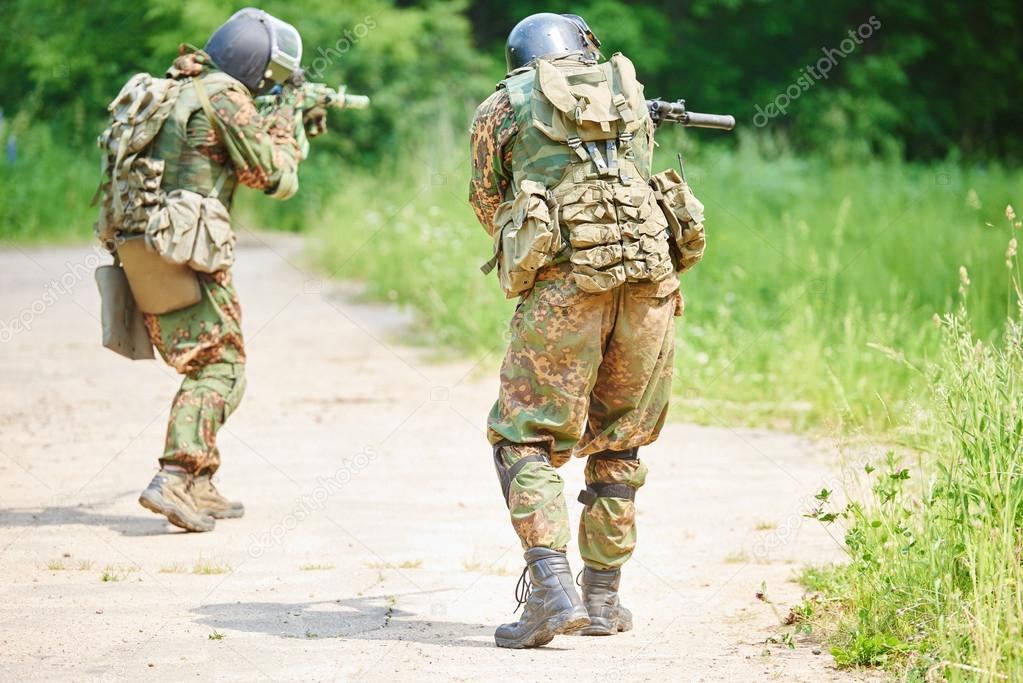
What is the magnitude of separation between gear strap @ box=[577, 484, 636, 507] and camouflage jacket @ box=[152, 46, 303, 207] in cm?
223

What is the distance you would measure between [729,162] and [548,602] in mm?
11675

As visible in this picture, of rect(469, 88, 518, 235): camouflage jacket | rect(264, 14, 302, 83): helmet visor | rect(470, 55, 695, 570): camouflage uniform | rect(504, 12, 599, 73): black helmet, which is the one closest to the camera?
rect(470, 55, 695, 570): camouflage uniform

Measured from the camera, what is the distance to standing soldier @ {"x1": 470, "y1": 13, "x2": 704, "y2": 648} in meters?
3.95

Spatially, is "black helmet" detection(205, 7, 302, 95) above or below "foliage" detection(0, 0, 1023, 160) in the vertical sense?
below

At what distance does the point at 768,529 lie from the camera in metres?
5.81

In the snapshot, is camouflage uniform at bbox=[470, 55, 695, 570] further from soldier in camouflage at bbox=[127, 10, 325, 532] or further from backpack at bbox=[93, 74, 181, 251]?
backpack at bbox=[93, 74, 181, 251]

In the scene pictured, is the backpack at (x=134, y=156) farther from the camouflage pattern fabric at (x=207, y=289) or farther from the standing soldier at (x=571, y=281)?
the standing soldier at (x=571, y=281)

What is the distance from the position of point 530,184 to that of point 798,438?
4094 mm

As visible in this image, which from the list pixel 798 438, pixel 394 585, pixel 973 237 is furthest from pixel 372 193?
pixel 394 585

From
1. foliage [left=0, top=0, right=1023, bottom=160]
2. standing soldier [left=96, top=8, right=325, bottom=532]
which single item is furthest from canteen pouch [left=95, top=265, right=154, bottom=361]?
foliage [left=0, top=0, right=1023, bottom=160]

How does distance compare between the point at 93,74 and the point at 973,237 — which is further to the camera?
the point at 93,74

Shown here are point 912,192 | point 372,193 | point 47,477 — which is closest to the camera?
point 47,477

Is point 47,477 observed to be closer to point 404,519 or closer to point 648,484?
point 404,519

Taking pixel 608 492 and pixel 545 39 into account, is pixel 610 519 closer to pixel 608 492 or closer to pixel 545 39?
pixel 608 492
